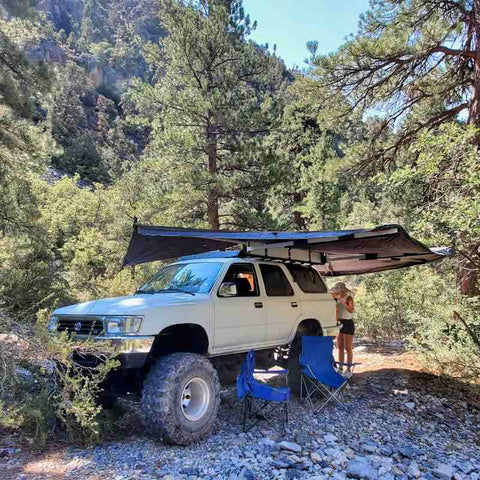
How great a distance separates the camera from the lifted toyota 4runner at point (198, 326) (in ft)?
14.1

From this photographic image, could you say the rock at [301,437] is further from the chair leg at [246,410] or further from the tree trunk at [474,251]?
the tree trunk at [474,251]

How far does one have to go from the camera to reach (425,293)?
10398mm

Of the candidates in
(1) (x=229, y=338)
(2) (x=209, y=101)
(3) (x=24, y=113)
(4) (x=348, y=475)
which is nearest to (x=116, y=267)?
(2) (x=209, y=101)

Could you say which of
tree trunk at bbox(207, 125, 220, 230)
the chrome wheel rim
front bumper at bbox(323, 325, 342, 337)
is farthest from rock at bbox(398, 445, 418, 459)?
tree trunk at bbox(207, 125, 220, 230)

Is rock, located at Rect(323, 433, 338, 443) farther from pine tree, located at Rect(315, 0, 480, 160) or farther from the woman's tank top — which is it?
pine tree, located at Rect(315, 0, 480, 160)

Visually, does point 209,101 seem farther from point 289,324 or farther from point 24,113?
point 289,324

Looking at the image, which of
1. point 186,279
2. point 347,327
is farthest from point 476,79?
point 186,279

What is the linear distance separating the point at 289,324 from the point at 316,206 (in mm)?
17419

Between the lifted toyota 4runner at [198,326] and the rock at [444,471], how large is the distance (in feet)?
7.84

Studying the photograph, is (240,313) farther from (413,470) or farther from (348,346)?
(348,346)

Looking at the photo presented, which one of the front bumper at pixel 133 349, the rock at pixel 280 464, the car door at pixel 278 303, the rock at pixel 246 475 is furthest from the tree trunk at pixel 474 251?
the front bumper at pixel 133 349

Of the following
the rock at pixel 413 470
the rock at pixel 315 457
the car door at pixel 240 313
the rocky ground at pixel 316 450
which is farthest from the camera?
the car door at pixel 240 313

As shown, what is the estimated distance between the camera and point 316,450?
14.8ft

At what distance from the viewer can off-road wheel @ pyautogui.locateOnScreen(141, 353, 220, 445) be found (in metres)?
4.16
